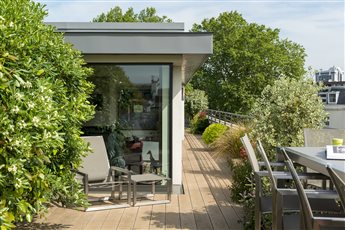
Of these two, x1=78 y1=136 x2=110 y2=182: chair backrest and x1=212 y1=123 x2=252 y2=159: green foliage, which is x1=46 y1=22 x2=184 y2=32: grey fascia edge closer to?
x1=78 y1=136 x2=110 y2=182: chair backrest

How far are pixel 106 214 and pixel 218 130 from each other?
8.71 metres

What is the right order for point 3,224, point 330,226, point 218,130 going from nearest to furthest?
point 330,226, point 3,224, point 218,130

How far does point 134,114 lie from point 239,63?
3196 cm

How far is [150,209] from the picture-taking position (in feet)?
19.7

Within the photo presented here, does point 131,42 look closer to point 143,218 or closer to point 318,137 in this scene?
point 143,218

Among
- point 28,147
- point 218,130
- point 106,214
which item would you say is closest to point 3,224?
point 28,147

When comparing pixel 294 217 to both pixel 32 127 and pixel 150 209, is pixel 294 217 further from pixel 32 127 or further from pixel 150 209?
pixel 150 209

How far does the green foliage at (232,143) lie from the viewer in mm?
9648

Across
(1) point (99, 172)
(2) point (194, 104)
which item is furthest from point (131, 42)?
(2) point (194, 104)

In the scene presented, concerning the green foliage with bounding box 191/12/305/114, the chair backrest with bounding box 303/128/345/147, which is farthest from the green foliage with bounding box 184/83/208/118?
the chair backrest with bounding box 303/128/345/147

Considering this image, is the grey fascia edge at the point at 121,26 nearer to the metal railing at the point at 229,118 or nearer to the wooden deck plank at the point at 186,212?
the metal railing at the point at 229,118

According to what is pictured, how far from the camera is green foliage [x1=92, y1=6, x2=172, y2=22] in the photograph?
39594 millimetres

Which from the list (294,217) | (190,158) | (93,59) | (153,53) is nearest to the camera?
(294,217)

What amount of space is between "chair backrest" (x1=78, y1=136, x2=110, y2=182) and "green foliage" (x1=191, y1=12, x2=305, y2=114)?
31.6 metres
